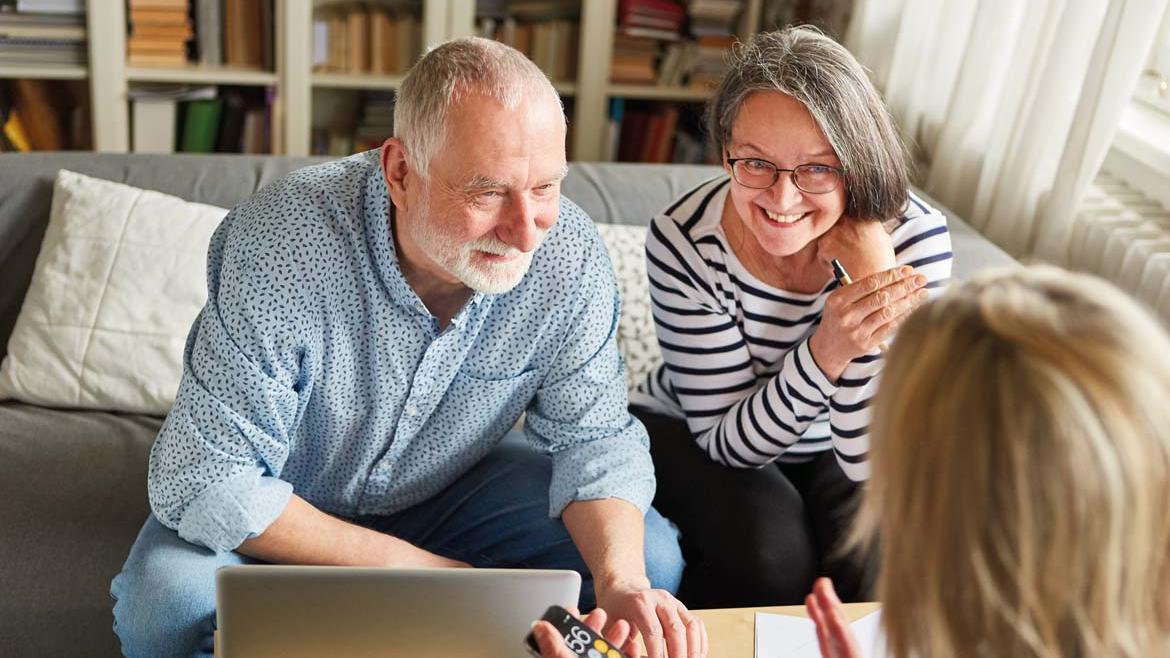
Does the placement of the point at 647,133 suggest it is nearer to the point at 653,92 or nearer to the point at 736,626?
the point at 653,92

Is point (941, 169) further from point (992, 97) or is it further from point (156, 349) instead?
point (156, 349)

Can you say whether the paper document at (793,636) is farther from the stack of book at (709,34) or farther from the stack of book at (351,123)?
the stack of book at (351,123)

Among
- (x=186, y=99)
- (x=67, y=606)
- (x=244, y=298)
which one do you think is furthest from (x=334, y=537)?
(x=186, y=99)

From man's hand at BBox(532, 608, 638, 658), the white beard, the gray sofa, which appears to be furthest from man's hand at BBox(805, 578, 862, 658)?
the gray sofa

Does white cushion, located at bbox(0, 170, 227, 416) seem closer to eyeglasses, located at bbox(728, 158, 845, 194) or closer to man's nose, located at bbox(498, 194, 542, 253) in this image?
man's nose, located at bbox(498, 194, 542, 253)

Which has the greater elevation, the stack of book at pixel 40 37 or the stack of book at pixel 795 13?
the stack of book at pixel 795 13

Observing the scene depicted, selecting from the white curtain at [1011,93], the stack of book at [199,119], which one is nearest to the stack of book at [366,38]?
the stack of book at [199,119]

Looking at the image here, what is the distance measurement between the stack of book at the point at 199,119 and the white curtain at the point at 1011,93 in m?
1.64

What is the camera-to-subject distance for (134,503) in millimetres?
1774

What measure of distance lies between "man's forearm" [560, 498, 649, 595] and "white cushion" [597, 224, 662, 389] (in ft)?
1.67

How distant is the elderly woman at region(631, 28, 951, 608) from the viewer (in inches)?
60.2

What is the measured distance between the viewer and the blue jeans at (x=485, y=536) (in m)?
1.44

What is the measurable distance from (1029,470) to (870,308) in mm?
825

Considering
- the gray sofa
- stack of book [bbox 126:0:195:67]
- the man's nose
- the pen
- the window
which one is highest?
the window
